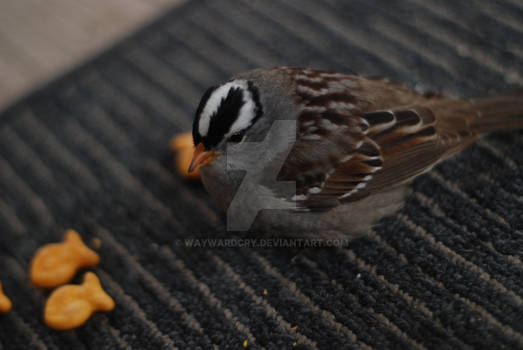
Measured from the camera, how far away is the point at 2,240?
1617 millimetres

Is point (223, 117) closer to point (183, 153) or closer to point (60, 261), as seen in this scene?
point (183, 153)

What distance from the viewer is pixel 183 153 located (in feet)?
5.42

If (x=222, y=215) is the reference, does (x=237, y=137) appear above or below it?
above

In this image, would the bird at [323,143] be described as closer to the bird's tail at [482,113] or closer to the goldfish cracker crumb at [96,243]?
the bird's tail at [482,113]

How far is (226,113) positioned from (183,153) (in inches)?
18.7

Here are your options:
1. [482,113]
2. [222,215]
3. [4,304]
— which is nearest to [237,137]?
[222,215]

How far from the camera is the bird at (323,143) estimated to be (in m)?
1.31

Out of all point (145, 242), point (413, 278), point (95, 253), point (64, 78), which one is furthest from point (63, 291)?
point (64, 78)

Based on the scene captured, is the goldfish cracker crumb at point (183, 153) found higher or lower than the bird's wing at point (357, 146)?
lower

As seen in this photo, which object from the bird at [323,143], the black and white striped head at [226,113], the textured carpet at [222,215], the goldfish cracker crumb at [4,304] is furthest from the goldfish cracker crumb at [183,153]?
the goldfish cracker crumb at [4,304]

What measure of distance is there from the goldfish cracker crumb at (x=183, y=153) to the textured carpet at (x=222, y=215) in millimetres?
46

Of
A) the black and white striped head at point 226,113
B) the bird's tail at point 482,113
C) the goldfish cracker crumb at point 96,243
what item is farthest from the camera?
the goldfish cracker crumb at point 96,243

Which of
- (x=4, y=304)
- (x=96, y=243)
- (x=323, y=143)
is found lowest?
(x=4, y=304)

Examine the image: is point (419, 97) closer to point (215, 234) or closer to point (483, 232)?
point (483, 232)
